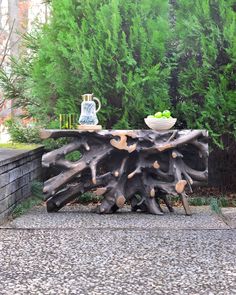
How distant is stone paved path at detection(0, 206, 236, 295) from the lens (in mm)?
2420

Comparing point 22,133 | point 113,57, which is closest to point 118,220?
point 113,57

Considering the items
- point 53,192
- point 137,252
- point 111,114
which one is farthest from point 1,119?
point 137,252

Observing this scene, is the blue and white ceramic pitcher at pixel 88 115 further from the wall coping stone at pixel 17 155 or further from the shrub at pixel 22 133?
the shrub at pixel 22 133

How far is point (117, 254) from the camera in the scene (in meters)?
3.02

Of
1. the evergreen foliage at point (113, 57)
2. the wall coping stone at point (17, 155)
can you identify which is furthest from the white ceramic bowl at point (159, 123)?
the wall coping stone at point (17, 155)

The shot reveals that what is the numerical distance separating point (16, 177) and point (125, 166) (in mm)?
966

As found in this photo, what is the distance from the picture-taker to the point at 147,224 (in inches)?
154

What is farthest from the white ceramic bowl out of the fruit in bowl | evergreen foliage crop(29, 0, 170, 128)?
evergreen foliage crop(29, 0, 170, 128)

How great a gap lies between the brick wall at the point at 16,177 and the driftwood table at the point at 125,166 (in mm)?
297

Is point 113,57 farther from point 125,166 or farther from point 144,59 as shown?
point 125,166

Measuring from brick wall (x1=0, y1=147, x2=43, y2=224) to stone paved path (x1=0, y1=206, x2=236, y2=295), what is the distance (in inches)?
7.4

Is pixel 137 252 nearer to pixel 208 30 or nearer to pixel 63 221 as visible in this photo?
pixel 63 221

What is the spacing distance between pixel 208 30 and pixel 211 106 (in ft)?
2.41

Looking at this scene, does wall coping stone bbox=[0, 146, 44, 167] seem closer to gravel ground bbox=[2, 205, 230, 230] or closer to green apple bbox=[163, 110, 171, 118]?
gravel ground bbox=[2, 205, 230, 230]
